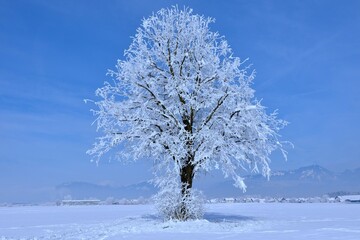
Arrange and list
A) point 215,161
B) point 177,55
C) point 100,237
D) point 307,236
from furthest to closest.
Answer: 1. point 177,55
2. point 215,161
3. point 100,237
4. point 307,236

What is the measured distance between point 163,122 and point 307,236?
1057cm

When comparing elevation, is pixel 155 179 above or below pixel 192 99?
below

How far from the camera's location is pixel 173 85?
2297cm

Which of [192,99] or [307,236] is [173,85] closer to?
[192,99]

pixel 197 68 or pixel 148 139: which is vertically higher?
pixel 197 68

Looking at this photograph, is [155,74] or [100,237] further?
[155,74]

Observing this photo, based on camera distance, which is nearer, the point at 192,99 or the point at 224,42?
the point at 192,99

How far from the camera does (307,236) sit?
16.2 m

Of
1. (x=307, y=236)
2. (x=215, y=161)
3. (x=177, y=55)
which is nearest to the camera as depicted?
(x=307, y=236)

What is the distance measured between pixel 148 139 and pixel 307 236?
10.2 m

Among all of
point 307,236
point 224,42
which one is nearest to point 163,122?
point 224,42

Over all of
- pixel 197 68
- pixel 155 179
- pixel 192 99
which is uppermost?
pixel 197 68

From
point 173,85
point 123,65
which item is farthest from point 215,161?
point 123,65

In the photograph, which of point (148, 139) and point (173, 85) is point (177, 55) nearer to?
point (173, 85)
